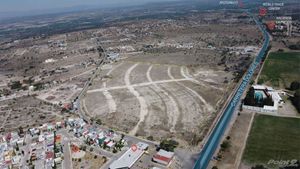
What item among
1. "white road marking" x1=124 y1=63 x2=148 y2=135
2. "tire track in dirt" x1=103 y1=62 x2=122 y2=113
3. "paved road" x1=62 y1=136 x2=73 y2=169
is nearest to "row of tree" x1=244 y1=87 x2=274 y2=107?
"white road marking" x1=124 y1=63 x2=148 y2=135

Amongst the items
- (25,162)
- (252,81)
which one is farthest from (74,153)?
(252,81)

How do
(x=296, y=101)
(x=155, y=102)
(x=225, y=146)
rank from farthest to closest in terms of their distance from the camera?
1. (x=155, y=102)
2. (x=296, y=101)
3. (x=225, y=146)

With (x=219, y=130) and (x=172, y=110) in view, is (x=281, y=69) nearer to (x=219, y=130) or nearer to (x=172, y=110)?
(x=172, y=110)

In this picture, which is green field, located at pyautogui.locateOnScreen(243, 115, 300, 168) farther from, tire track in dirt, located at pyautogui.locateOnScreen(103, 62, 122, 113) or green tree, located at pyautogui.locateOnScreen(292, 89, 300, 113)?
tire track in dirt, located at pyautogui.locateOnScreen(103, 62, 122, 113)

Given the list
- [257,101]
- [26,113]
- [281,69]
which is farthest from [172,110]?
[281,69]

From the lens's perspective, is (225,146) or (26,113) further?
(26,113)

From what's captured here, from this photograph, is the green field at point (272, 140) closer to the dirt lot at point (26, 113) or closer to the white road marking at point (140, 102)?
the white road marking at point (140, 102)

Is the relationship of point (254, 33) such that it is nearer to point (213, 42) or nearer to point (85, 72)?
point (213, 42)

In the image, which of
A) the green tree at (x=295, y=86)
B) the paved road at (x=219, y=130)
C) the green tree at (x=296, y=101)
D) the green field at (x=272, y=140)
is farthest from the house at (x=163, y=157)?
the green tree at (x=295, y=86)
